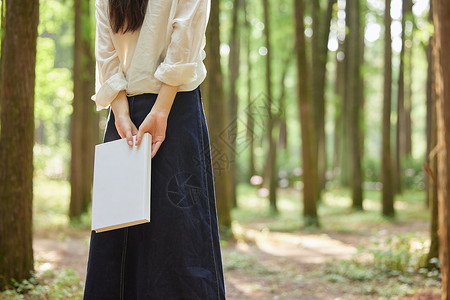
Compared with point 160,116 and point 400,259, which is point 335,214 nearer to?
point 400,259

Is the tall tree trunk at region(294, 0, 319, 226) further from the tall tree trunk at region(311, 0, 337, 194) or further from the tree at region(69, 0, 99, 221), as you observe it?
the tree at region(69, 0, 99, 221)

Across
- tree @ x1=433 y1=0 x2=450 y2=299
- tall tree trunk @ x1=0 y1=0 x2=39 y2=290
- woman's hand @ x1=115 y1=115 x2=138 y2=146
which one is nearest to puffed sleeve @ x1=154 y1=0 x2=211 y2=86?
woman's hand @ x1=115 y1=115 x2=138 y2=146

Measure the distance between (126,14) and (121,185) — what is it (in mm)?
760

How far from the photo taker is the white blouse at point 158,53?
1969 mm

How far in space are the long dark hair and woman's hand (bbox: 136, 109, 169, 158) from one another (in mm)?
431

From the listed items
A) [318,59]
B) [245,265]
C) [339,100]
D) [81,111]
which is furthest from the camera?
[339,100]

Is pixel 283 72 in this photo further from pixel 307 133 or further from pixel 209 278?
pixel 209 278

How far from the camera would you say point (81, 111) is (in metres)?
10.1

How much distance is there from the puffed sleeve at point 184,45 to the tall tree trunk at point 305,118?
314 inches

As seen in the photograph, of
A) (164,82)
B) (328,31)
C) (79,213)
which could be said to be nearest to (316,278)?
(164,82)

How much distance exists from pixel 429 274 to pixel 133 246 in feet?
13.5

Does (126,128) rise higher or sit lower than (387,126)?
lower

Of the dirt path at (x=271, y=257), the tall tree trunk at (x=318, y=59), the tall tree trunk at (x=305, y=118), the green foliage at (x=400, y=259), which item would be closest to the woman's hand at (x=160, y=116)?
the dirt path at (x=271, y=257)

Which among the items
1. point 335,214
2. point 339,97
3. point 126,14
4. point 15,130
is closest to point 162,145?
point 126,14
